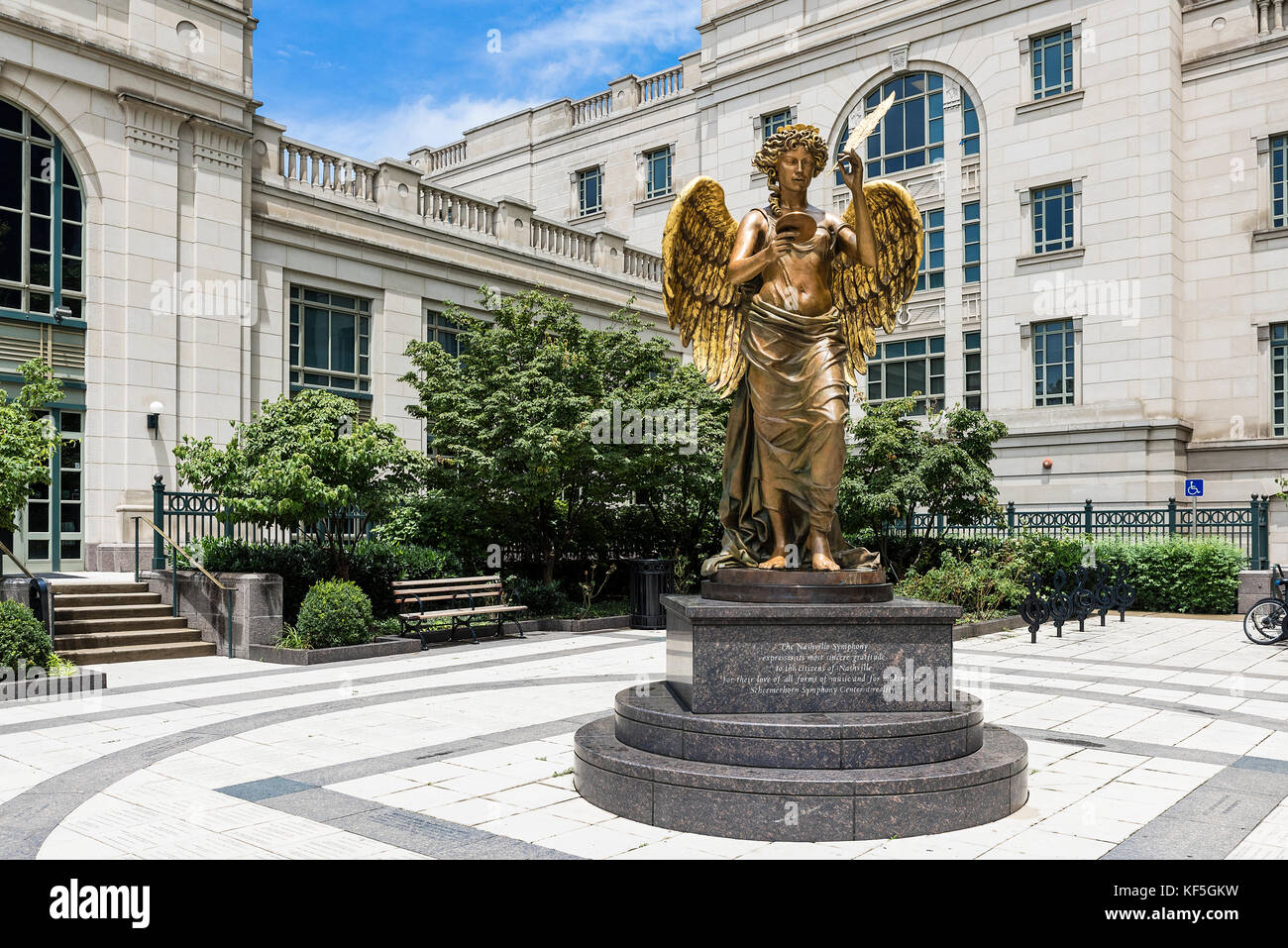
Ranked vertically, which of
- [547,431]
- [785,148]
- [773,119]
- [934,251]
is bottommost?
[547,431]

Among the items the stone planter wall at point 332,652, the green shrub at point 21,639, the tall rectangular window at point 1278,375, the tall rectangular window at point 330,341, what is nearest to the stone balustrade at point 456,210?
the tall rectangular window at point 330,341

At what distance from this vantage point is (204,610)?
14922 mm

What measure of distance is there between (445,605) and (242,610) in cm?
397

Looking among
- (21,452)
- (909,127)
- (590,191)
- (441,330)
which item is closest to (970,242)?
(909,127)

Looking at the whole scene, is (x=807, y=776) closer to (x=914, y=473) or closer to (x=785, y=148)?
(x=785, y=148)

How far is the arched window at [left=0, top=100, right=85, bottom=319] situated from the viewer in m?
18.0

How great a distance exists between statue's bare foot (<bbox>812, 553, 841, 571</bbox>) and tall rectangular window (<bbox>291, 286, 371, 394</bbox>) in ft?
56.8

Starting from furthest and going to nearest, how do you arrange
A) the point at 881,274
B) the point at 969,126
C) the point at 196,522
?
the point at 969,126 < the point at 196,522 < the point at 881,274

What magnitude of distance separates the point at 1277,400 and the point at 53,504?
1188 inches

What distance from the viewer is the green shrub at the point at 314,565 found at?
608 inches

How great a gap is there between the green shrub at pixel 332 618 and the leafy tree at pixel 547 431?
4308mm

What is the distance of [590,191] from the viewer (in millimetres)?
40250

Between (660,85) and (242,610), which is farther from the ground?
(660,85)

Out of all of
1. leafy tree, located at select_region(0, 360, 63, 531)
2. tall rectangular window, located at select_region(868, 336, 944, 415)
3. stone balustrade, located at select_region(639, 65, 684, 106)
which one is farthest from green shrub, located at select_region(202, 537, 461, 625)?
stone balustrade, located at select_region(639, 65, 684, 106)
